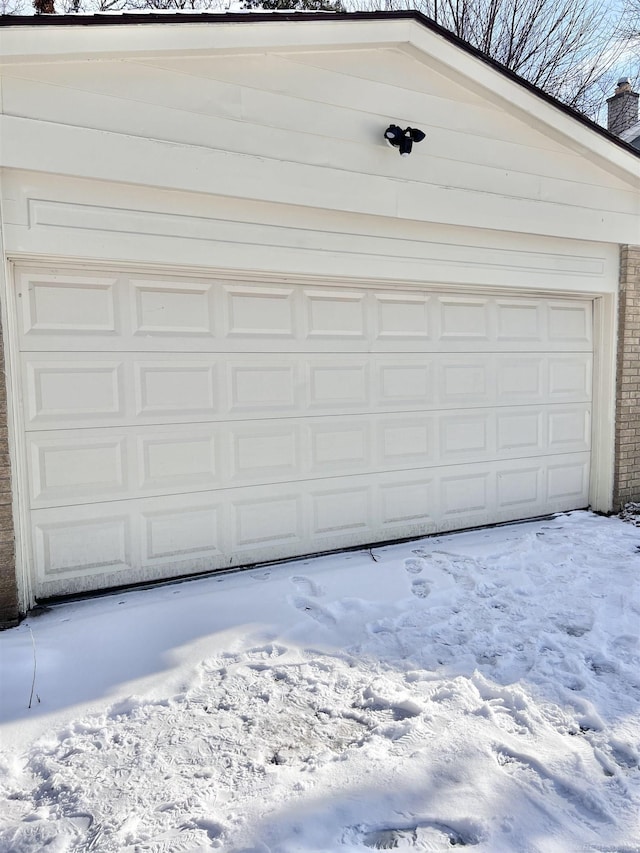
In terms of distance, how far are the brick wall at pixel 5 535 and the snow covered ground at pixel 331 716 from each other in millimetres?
141

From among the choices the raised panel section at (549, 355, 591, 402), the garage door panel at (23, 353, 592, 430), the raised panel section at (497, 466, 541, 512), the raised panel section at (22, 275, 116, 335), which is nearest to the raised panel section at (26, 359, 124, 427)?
the garage door panel at (23, 353, 592, 430)

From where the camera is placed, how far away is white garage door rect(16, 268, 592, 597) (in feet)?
13.1

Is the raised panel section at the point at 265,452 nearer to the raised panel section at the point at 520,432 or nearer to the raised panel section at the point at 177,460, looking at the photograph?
the raised panel section at the point at 177,460

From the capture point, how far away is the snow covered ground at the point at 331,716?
2.11 meters

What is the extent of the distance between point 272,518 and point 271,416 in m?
0.83

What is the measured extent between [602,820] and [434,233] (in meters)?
4.26

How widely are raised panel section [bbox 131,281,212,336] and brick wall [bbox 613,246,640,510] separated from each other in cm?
431

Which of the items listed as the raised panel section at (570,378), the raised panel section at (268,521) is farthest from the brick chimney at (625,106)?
the raised panel section at (268,521)

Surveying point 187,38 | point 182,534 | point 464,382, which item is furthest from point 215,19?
point 182,534

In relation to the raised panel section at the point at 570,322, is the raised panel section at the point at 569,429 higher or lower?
lower

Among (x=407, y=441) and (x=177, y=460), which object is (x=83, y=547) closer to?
(x=177, y=460)

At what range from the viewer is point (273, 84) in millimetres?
4273

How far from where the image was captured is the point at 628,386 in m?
6.08

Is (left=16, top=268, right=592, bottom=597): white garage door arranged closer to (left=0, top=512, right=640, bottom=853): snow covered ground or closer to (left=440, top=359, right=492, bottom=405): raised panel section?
(left=440, top=359, right=492, bottom=405): raised panel section
